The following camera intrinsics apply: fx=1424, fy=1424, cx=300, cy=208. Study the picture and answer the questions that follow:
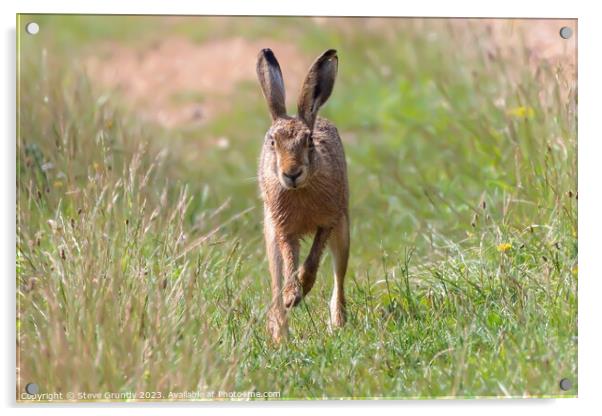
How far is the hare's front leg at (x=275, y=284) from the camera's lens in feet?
22.0

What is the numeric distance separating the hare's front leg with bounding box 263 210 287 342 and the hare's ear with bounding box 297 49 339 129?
27.3 inches

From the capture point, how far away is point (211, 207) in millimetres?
8898

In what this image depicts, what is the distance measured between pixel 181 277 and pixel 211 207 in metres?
2.32

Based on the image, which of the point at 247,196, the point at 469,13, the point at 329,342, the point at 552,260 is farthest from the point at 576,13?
the point at 247,196

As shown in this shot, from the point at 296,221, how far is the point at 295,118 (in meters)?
0.61

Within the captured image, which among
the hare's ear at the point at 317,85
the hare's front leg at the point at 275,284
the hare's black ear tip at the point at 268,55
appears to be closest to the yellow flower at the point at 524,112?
the hare's ear at the point at 317,85

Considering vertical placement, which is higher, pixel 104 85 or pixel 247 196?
pixel 104 85

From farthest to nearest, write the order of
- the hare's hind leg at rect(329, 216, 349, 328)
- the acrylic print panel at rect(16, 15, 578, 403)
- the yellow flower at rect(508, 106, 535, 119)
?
1. the yellow flower at rect(508, 106, 535, 119)
2. the hare's hind leg at rect(329, 216, 349, 328)
3. the acrylic print panel at rect(16, 15, 578, 403)

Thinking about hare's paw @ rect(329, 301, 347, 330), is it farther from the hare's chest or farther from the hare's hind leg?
the hare's chest

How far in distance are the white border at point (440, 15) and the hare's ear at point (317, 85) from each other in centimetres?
24

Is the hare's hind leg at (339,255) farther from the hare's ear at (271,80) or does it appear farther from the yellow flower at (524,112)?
the yellow flower at (524,112)

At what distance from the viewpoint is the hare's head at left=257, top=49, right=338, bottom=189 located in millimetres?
6738

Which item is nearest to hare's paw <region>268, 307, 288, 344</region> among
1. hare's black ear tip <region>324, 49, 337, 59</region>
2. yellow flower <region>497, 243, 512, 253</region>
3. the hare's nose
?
the hare's nose

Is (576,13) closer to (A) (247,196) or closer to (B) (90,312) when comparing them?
(B) (90,312)
